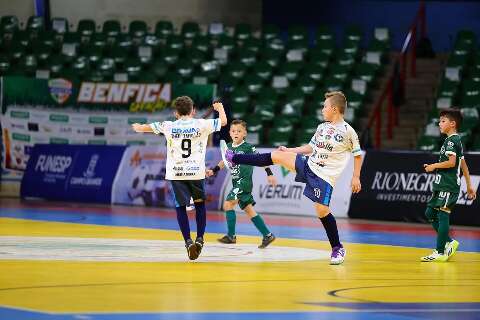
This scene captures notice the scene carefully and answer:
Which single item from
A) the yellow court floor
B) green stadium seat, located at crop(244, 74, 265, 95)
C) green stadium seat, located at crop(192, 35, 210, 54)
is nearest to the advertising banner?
green stadium seat, located at crop(244, 74, 265, 95)

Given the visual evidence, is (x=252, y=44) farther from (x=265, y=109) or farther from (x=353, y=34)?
(x=265, y=109)

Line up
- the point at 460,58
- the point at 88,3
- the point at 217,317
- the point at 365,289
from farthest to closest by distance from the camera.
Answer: the point at 88,3 < the point at 460,58 < the point at 365,289 < the point at 217,317

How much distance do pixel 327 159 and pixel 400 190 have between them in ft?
35.4

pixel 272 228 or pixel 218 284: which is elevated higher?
pixel 218 284

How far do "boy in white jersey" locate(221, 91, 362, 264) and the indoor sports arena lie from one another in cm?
3

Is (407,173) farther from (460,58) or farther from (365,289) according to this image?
(365,289)

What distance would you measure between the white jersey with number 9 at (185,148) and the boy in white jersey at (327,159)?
0.65m

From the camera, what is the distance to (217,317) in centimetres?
1025

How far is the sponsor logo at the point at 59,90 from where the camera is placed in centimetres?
3481

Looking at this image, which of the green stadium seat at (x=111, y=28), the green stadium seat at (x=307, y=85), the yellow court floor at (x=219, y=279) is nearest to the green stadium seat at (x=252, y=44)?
the green stadium seat at (x=307, y=85)

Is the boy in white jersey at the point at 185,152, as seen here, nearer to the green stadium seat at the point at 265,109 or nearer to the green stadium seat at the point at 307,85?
the green stadium seat at the point at 265,109

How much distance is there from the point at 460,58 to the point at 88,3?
13.2m

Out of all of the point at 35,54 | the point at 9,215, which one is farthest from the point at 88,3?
the point at 9,215

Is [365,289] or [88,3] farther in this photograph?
[88,3]
